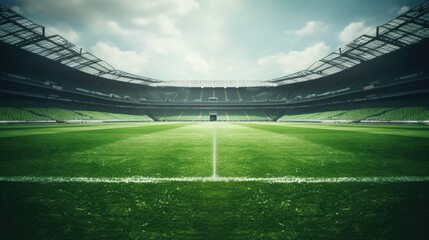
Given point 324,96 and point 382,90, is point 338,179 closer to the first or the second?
point 382,90

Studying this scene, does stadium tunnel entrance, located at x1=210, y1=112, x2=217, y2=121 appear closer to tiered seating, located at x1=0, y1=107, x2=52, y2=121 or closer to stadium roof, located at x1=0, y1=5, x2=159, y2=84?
stadium roof, located at x1=0, y1=5, x2=159, y2=84

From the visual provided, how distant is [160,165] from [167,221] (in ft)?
9.10

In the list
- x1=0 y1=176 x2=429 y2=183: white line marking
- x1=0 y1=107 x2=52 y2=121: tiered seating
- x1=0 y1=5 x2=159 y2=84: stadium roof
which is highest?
x1=0 y1=5 x2=159 y2=84: stadium roof

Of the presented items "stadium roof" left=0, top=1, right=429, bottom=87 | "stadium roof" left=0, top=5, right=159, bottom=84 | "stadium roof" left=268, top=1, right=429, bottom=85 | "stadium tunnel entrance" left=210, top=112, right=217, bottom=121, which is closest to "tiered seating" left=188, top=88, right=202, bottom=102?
"stadium tunnel entrance" left=210, top=112, right=217, bottom=121

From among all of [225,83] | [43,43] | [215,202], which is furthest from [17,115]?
Result: [225,83]

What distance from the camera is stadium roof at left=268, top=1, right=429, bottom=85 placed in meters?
25.1

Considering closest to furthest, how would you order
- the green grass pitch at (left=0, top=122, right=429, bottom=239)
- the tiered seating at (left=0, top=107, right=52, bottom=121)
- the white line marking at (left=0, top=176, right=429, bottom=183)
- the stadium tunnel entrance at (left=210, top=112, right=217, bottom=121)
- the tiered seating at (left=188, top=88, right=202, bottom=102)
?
the green grass pitch at (left=0, top=122, right=429, bottom=239) < the white line marking at (left=0, top=176, right=429, bottom=183) < the tiered seating at (left=0, top=107, right=52, bottom=121) < the stadium tunnel entrance at (left=210, top=112, right=217, bottom=121) < the tiered seating at (left=188, top=88, right=202, bottom=102)

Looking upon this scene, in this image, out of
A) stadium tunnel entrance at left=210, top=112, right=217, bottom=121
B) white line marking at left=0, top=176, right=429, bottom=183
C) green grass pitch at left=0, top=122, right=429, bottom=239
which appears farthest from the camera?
stadium tunnel entrance at left=210, top=112, right=217, bottom=121

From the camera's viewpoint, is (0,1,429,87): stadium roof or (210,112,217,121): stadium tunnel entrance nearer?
(0,1,429,87): stadium roof

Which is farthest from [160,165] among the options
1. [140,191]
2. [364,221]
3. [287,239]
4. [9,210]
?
[364,221]

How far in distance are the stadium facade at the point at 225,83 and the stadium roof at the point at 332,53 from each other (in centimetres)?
11

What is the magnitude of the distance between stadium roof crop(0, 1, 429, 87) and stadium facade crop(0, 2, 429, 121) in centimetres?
11

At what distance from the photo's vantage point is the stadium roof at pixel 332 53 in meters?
25.5

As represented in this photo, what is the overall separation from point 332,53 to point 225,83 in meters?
45.3
